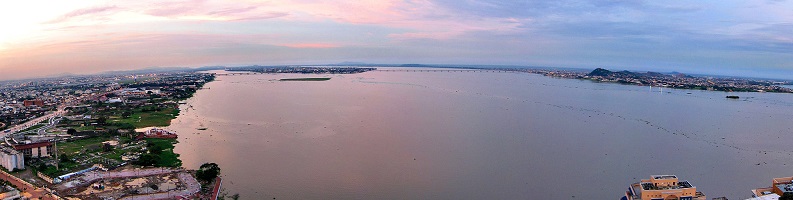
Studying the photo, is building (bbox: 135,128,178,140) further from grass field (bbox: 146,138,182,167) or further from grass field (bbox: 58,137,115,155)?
grass field (bbox: 58,137,115,155)

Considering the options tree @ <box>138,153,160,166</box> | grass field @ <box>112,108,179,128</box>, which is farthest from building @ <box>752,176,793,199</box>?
grass field @ <box>112,108,179,128</box>

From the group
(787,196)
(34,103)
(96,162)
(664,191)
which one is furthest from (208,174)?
(34,103)

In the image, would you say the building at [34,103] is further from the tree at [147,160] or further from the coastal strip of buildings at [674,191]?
the coastal strip of buildings at [674,191]

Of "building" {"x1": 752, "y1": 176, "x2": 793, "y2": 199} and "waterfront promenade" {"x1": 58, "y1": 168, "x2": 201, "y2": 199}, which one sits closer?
"building" {"x1": 752, "y1": 176, "x2": 793, "y2": 199}

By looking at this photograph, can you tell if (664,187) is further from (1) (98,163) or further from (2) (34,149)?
(2) (34,149)

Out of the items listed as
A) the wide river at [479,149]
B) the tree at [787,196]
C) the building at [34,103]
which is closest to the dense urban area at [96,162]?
the wide river at [479,149]

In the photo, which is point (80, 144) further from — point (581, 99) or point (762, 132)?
point (581, 99)
